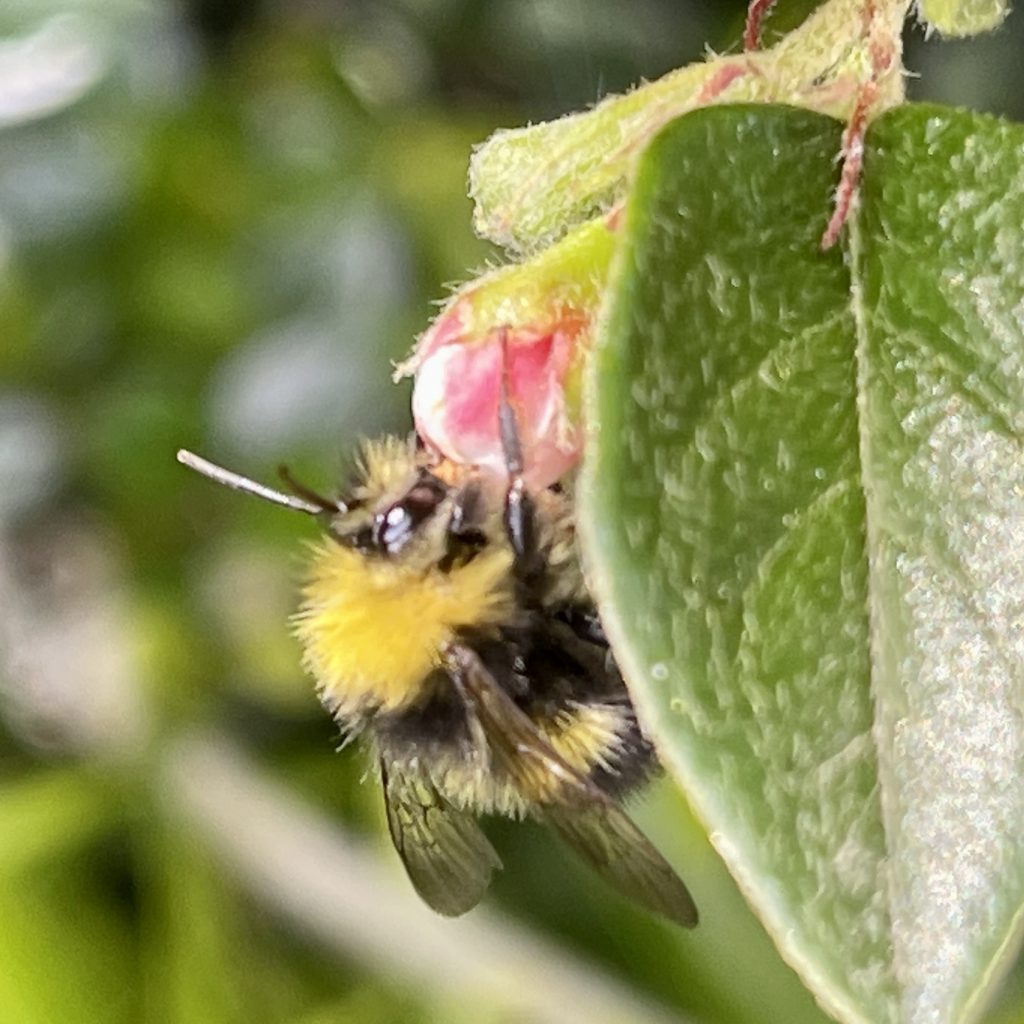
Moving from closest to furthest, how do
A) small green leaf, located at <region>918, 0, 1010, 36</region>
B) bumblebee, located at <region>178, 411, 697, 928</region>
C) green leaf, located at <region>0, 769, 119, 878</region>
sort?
1. small green leaf, located at <region>918, 0, 1010, 36</region>
2. bumblebee, located at <region>178, 411, 697, 928</region>
3. green leaf, located at <region>0, 769, 119, 878</region>

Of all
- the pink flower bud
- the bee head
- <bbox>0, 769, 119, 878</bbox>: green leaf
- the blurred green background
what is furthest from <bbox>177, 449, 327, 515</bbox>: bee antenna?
<bbox>0, 769, 119, 878</bbox>: green leaf

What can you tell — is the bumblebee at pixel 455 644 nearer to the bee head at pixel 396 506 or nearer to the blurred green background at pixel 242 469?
the bee head at pixel 396 506

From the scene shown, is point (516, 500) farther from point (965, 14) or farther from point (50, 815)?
point (50, 815)

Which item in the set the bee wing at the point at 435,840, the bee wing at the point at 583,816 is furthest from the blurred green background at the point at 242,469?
the bee wing at the point at 583,816

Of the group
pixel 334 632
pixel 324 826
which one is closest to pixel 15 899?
pixel 324 826

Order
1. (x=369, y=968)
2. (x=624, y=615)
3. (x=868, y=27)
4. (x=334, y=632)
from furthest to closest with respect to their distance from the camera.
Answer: (x=369, y=968)
(x=334, y=632)
(x=868, y=27)
(x=624, y=615)

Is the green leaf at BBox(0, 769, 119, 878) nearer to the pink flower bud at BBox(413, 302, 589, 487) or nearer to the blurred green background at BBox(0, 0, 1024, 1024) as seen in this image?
the blurred green background at BBox(0, 0, 1024, 1024)

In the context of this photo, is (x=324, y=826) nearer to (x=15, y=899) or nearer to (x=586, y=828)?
(x=15, y=899)
